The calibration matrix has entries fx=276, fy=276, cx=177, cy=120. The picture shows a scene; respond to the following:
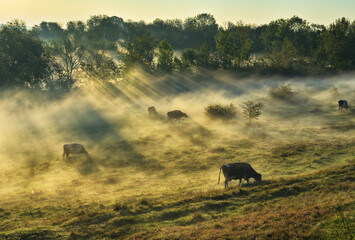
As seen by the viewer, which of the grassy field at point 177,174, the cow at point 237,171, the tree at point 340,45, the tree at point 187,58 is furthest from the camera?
the tree at point 187,58

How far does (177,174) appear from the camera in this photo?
20.7 meters

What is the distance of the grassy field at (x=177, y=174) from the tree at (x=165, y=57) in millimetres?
23873

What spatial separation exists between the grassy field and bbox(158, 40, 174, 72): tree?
78.3ft

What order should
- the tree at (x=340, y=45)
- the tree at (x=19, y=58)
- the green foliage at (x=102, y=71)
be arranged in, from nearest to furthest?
1. the tree at (x=19, y=58)
2. the green foliage at (x=102, y=71)
3. the tree at (x=340, y=45)

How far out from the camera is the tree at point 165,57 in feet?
225

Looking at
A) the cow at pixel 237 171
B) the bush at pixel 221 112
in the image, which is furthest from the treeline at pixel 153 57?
the cow at pixel 237 171

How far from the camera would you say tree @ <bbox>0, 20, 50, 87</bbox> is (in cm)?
4834

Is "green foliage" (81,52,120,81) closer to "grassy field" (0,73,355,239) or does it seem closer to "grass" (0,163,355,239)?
"grassy field" (0,73,355,239)

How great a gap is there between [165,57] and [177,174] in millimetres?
52195

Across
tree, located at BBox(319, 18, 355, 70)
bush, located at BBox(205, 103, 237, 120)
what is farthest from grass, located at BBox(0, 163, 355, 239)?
tree, located at BBox(319, 18, 355, 70)

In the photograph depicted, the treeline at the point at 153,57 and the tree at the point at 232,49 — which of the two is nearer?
the treeline at the point at 153,57

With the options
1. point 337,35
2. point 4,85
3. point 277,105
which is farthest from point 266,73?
point 4,85

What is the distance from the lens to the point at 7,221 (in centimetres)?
1386

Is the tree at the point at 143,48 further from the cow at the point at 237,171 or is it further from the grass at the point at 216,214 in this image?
the grass at the point at 216,214
